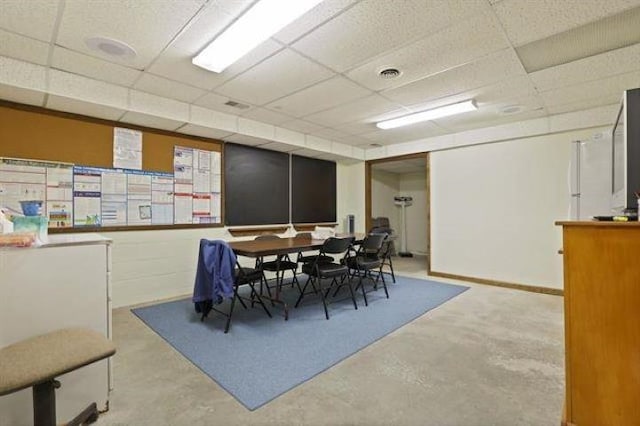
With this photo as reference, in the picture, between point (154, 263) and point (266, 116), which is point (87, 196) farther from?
point (266, 116)

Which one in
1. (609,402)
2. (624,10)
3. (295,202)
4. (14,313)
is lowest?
(609,402)

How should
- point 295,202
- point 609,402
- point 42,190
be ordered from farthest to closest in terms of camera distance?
point 295,202 < point 42,190 < point 609,402

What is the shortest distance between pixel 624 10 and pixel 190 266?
4.98 m

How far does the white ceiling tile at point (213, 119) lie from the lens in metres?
3.87

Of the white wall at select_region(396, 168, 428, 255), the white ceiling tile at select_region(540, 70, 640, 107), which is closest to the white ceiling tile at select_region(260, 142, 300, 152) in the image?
the white ceiling tile at select_region(540, 70, 640, 107)

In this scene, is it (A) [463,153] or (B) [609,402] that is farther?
(A) [463,153]

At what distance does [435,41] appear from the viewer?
240 cm

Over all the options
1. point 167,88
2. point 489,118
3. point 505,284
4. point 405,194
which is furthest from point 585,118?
point 167,88

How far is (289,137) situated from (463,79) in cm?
275

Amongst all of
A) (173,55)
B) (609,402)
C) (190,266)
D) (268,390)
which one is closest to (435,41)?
(173,55)

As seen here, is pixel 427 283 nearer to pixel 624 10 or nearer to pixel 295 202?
pixel 295 202

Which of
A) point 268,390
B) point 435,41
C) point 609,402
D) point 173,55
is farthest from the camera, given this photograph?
point 173,55

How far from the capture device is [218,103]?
379 centimetres

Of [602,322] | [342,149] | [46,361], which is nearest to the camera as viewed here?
[46,361]
